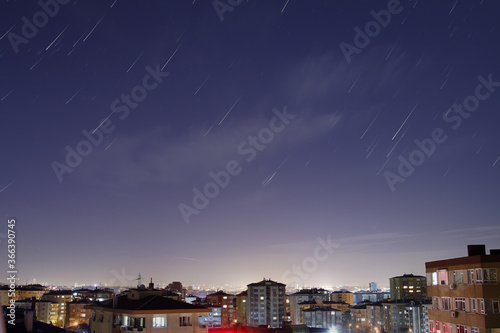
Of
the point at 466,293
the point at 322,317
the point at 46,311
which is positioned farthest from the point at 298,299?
the point at 466,293

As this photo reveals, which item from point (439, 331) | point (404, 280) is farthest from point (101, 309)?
point (404, 280)

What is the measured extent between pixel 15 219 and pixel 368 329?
153 meters

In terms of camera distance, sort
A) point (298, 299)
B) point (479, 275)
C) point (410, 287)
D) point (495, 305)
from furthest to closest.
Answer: point (298, 299) → point (410, 287) → point (479, 275) → point (495, 305)

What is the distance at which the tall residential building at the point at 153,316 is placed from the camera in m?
29.6

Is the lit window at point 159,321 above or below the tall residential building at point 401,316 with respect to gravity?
above

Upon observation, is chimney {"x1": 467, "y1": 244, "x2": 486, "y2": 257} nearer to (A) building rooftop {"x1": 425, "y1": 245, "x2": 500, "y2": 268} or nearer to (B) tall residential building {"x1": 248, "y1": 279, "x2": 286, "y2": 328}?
(A) building rooftop {"x1": 425, "y1": 245, "x2": 500, "y2": 268}

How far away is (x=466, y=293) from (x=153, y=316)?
20.7 meters

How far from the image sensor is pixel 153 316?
98.1ft

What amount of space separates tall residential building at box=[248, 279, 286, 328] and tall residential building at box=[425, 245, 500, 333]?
408ft

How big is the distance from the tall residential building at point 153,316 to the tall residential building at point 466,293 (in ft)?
56.4

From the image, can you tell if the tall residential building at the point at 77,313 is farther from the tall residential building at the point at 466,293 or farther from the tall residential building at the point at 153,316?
the tall residential building at the point at 466,293

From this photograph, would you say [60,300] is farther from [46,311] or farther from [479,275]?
[479,275]

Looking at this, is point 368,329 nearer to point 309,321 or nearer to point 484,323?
point 309,321

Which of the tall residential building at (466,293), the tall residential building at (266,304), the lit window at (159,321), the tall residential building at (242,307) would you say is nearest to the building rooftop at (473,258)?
the tall residential building at (466,293)
